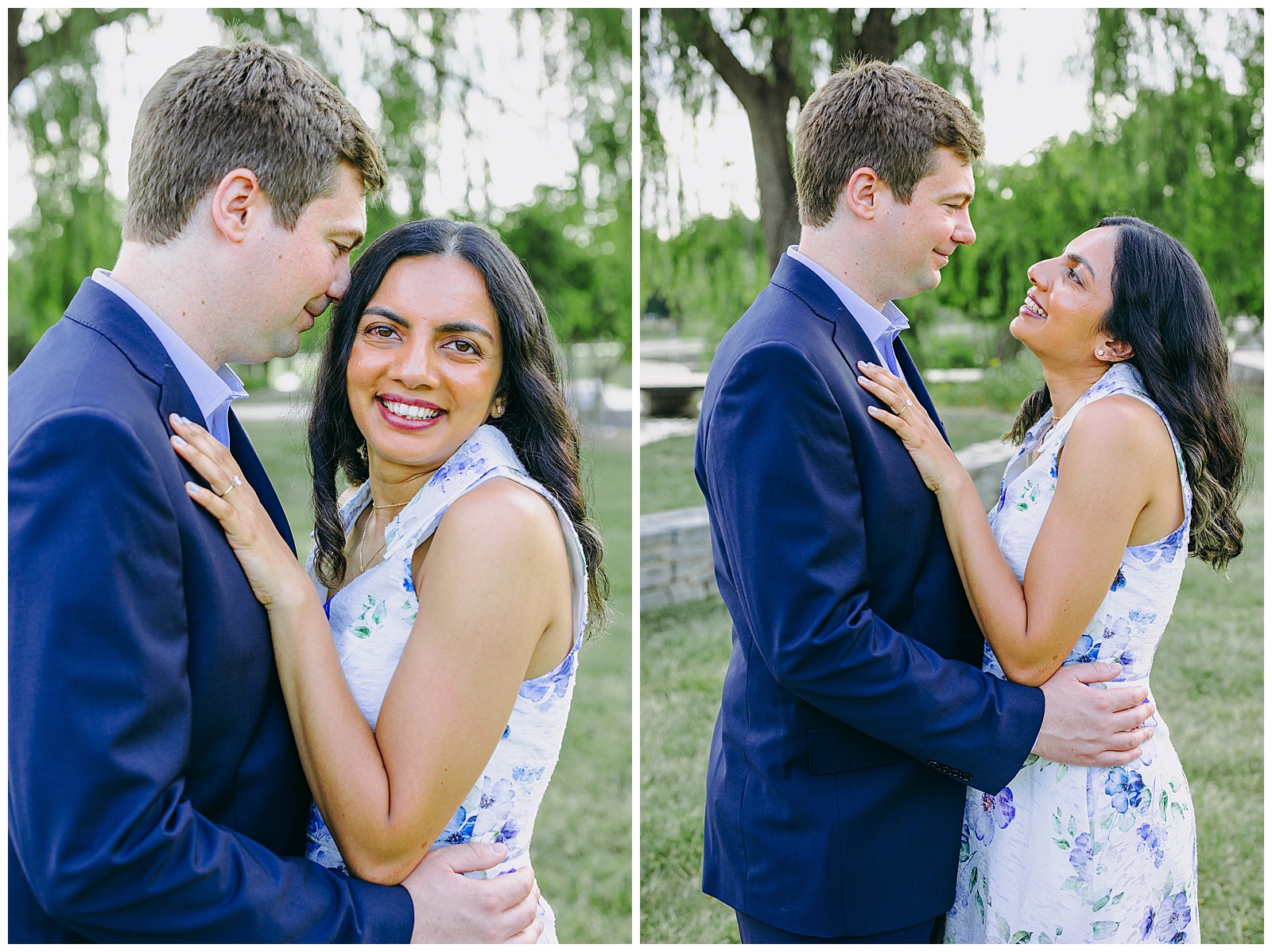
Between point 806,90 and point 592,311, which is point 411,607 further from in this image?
point 592,311

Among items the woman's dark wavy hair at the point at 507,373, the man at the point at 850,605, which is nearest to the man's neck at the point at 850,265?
the man at the point at 850,605

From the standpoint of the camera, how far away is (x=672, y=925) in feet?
13.1

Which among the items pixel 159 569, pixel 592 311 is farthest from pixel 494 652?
pixel 592 311

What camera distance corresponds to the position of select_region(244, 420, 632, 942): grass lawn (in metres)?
4.36

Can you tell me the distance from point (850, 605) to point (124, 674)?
121 centimetres

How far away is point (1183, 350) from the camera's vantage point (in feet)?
7.06

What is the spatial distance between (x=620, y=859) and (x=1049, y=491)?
3.46 m

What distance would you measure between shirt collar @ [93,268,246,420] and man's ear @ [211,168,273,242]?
18 cm

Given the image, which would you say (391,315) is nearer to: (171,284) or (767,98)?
(171,284)

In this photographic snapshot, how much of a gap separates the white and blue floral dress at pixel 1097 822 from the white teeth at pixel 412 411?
4.01 ft

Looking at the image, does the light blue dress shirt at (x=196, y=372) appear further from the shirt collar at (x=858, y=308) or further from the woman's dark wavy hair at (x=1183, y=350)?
the woman's dark wavy hair at (x=1183, y=350)

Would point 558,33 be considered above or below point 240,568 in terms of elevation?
above

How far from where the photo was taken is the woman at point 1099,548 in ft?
6.65

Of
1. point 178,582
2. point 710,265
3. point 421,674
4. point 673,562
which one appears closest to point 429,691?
point 421,674
